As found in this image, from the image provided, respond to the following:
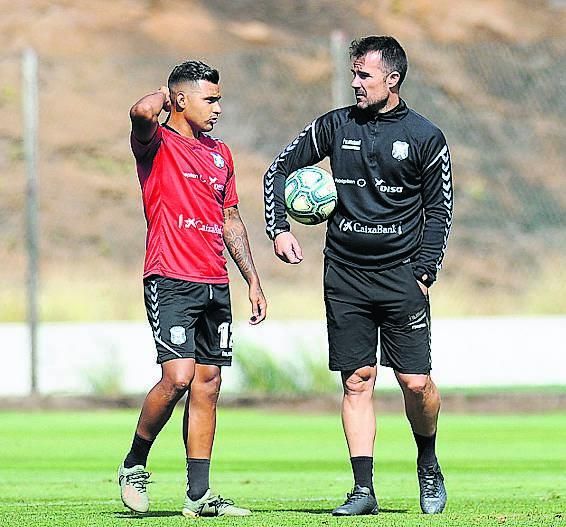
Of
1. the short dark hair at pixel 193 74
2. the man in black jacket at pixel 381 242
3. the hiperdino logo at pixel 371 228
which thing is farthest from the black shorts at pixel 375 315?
the short dark hair at pixel 193 74

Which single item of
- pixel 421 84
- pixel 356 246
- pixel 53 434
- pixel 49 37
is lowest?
pixel 53 434

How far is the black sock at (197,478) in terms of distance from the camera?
7.60 metres

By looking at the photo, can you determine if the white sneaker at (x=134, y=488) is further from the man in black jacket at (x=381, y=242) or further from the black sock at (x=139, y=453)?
the man in black jacket at (x=381, y=242)

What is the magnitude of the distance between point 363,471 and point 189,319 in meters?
1.09

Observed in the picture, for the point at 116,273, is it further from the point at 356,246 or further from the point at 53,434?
the point at 356,246

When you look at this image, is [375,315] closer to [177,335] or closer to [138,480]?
[177,335]

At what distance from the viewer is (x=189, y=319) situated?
25.2 ft

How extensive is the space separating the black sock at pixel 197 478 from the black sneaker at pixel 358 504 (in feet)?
2.01

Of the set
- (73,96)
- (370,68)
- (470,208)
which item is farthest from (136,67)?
(370,68)

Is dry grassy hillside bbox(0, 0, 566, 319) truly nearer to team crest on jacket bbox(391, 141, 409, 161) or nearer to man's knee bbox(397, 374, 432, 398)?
team crest on jacket bbox(391, 141, 409, 161)

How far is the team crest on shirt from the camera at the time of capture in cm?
791

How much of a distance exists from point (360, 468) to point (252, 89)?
19.4 metres

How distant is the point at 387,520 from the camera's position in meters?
7.25

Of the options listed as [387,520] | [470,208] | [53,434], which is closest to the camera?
A: [387,520]
